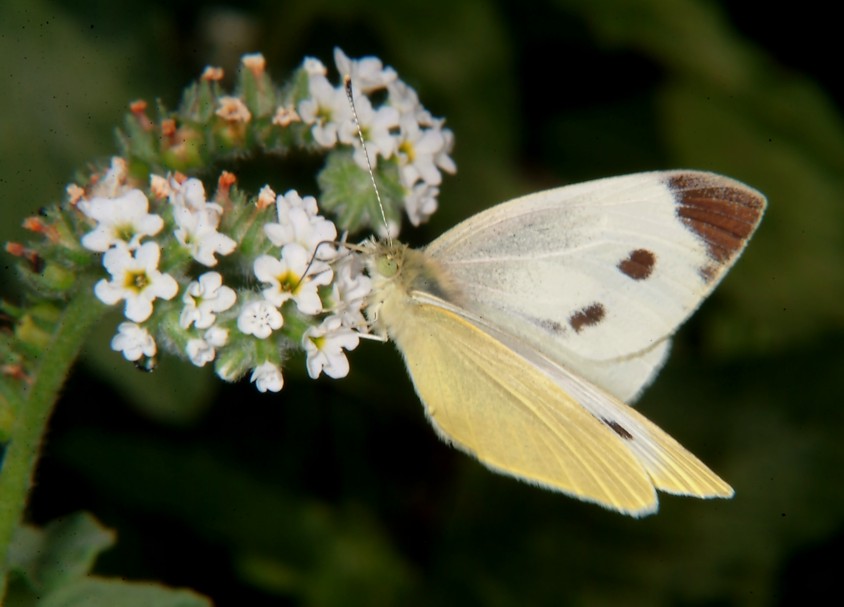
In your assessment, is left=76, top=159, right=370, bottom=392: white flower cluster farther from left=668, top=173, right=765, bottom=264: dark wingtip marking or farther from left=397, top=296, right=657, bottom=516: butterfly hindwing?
left=668, top=173, right=765, bottom=264: dark wingtip marking

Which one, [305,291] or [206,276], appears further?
[305,291]

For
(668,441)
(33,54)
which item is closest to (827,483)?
(668,441)

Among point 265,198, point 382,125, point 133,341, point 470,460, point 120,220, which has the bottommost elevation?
point 470,460

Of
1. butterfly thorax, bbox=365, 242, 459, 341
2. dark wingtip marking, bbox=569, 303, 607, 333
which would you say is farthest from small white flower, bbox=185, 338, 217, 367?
dark wingtip marking, bbox=569, 303, 607, 333

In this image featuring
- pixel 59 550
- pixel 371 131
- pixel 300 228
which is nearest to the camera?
pixel 300 228

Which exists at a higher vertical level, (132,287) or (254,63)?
(254,63)

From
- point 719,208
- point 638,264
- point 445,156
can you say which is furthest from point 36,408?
point 719,208

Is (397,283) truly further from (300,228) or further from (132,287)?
(132,287)
